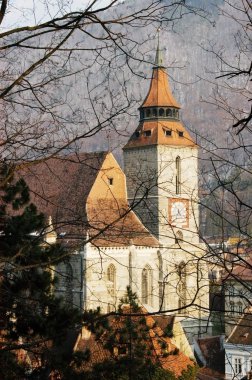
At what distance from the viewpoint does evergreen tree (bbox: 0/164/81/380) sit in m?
5.05

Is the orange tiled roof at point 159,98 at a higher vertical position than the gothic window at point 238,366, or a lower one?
higher

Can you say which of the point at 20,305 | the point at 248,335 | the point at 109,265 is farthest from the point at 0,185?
the point at 109,265

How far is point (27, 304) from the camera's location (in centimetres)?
515

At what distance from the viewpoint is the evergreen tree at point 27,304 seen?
505 centimetres

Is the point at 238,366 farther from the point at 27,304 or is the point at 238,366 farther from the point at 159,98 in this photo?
the point at 159,98

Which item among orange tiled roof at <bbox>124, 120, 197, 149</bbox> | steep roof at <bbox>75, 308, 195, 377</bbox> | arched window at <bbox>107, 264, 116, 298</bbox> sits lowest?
steep roof at <bbox>75, 308, 195, 377</bbox>

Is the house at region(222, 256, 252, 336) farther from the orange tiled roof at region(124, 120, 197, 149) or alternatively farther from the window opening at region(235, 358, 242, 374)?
the orange tiled roof at region(124, 120, 197, 149)

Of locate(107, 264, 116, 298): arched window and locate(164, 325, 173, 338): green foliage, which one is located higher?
locate(107, 264, 116, 298): arched window

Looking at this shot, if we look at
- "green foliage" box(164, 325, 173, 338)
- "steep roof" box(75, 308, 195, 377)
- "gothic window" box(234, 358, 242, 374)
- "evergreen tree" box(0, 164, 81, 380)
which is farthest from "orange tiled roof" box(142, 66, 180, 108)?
"evergreen tree" box(0, 164, 81, 380)

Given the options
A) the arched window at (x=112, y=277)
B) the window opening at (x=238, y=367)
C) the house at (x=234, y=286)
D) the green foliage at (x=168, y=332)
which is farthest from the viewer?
the arched window at (x=112, y=277)

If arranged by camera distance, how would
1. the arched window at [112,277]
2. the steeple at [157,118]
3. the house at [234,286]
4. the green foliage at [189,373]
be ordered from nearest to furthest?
the house at [234,286] < the green foliage at [189,373] < the arched window at [112,277] < the steeple at [157,118]

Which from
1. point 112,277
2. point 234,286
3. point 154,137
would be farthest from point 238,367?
point 154,137

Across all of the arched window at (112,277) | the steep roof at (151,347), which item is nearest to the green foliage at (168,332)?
the steep roof at (151,347)

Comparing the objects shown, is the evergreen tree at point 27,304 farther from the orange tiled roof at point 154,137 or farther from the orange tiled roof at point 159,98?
the orange tiled roof at point 159,98
